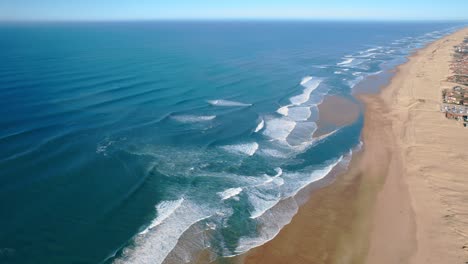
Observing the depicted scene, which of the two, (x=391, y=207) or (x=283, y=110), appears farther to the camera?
(x=283, y=110)

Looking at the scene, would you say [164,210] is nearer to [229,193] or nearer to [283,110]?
[229,193]

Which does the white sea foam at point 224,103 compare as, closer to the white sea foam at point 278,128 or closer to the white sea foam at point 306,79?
the white sea foam at point 278,128

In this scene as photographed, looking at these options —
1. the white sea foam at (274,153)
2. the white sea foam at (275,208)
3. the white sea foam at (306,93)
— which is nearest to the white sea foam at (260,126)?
the white sea foam at (274,153)

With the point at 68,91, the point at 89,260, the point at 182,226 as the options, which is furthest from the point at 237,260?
the point at 68,91

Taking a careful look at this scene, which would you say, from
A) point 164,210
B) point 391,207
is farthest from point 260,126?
point 164,210

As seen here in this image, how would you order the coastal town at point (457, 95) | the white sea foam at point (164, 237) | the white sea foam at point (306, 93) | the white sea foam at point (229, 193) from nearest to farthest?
the white sea foam at point (164, 237), the white sea foam at point (229, 193), the coastal town at point (457, 95), the white sea foam at point (306, 93)

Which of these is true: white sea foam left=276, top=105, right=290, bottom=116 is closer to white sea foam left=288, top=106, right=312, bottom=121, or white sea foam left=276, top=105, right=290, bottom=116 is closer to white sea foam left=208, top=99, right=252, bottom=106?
white sea foam left=288, top=106, right=312, bottom=121

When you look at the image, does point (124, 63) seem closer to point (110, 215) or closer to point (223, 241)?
point (110, 215)
